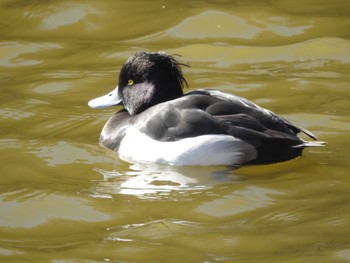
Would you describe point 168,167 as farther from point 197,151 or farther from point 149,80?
point 149,80

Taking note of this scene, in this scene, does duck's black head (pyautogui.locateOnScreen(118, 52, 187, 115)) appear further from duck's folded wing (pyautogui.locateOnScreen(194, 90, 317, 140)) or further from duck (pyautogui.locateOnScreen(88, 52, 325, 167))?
duck's folded wing (pyautogui.locateOnScreen(194, 90, 317, 140))

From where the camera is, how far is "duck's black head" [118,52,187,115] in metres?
7.75

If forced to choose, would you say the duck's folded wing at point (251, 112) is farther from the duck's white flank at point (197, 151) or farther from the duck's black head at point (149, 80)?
the duck's black head at point (149, 80)

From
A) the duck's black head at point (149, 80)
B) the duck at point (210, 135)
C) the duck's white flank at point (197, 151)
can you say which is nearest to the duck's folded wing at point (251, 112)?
the duck at point (210, 135)

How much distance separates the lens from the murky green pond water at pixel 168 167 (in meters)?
5.62

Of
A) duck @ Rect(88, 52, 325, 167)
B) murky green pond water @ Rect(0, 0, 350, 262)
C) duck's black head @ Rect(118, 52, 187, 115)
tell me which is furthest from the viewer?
duck's black head @ Rect(118, 52, 187, 115)

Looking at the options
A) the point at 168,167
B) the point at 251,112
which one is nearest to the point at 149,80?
the point at 168,167

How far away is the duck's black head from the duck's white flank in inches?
23.0

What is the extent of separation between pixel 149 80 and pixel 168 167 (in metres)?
0.95

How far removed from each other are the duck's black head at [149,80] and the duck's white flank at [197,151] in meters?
0.59

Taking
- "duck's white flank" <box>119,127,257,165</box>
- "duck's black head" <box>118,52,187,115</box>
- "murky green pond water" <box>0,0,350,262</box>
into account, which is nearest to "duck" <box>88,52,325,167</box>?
"duck's white flank" <box>119,127,257,165</box>

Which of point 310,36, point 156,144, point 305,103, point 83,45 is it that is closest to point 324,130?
point 305,103

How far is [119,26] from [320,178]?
4.62 m

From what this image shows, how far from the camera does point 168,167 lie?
282 inches
